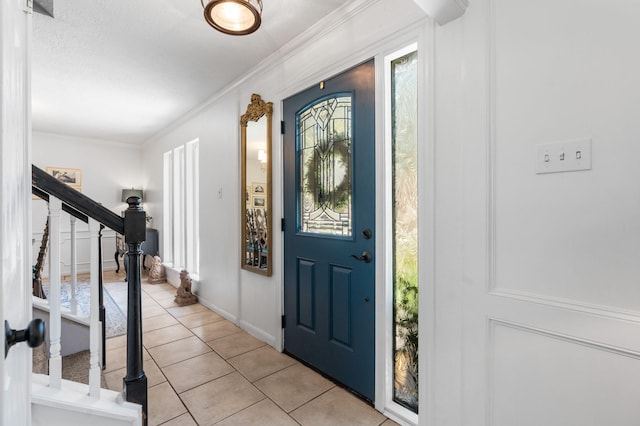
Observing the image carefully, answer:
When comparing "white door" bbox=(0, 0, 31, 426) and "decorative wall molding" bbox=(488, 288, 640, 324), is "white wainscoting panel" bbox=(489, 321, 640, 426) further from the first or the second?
"white door" bbox=(0, 0, 31, 426)

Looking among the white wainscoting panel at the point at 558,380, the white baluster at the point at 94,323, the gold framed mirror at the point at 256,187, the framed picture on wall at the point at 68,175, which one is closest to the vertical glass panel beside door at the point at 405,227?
the white wainscoting panel at the point at 558,380

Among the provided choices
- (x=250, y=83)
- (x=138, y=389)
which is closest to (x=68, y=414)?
(x=138, y=389)

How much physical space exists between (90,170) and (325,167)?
5749mm

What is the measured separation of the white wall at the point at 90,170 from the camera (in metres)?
5.27

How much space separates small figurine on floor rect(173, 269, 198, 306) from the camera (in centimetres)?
383

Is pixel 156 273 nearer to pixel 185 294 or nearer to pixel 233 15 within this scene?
pixel 185 294

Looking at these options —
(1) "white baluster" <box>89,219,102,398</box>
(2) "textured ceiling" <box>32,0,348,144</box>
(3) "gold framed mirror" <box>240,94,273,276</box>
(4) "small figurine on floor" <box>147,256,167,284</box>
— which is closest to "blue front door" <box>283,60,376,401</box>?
(3) "gold framed mirror" <box>240,94,273,276</box>

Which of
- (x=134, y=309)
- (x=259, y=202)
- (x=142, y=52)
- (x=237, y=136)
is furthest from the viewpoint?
(x=237, y=136)

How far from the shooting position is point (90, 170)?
5.75 meters

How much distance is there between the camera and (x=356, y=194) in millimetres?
1936

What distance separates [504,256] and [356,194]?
0.90 m

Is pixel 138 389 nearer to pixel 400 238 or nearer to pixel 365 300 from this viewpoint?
pixel 365 300

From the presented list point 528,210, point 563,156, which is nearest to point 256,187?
point 528,210

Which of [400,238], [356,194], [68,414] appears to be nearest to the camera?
[68,414]
